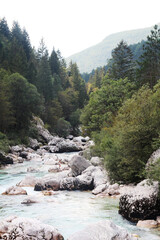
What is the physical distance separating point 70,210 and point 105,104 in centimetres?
2346

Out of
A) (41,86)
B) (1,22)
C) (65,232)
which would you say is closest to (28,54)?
(1,22)

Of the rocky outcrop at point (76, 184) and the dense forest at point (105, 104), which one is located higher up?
the dense forest at point (105, 104)

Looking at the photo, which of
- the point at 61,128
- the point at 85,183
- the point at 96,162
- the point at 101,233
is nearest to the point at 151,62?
the point at 96,162

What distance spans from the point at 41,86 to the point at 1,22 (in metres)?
29.4

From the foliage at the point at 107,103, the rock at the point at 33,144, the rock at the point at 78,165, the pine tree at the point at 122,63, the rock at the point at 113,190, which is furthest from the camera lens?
the pine tree at the point at 122,63

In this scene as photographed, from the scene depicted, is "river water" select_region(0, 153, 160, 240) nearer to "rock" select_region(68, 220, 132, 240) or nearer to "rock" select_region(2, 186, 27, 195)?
"rock" select_region(2, 186, 27, 195)

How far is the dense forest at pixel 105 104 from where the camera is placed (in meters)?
15.1

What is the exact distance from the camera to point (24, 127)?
158ft

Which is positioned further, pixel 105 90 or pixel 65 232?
pixel 105 90

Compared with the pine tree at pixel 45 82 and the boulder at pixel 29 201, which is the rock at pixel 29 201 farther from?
the pine tree at pixel 45 82

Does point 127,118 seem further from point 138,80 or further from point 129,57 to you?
point 129,57

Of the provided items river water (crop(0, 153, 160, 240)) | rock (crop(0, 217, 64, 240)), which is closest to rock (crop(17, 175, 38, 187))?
river water (crop(0, 153, 160, 240))

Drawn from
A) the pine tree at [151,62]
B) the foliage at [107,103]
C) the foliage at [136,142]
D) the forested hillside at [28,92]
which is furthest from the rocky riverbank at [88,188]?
the pine tree at [151,62]

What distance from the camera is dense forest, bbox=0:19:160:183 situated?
1511cm
